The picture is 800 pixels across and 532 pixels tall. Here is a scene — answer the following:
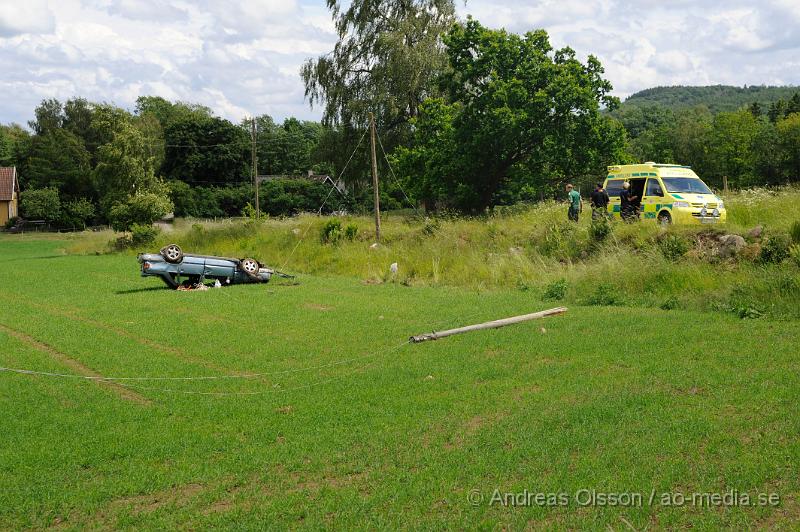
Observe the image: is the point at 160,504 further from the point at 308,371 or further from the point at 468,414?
the point at 308,371

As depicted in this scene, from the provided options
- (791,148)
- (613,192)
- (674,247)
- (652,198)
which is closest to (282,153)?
(791,148)

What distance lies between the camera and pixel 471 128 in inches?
1580

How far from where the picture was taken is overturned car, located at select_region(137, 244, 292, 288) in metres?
22.9

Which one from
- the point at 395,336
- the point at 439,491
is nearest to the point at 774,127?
the point at 395,336

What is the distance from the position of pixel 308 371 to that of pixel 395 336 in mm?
2855

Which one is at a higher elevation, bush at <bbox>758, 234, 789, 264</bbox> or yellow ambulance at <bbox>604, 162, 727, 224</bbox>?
yellow ambulance at <bbox>604, 162, 727, 224</bbox>

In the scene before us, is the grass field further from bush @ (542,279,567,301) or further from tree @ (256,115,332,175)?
tree @ (256,115,332,175)

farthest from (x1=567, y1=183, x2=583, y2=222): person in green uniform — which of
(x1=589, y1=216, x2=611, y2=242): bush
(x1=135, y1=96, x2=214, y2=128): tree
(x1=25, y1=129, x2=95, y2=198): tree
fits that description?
(x1=135, y1=96, x2=214, y2=128): tree

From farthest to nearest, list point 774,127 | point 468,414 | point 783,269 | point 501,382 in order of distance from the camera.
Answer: point 774,127 < point 783,269 < point 501,382 < point 468,414

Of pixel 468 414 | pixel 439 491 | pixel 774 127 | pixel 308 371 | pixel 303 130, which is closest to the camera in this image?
pixel 439 491

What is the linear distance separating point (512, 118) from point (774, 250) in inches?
842

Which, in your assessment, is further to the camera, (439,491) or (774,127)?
(774,127)

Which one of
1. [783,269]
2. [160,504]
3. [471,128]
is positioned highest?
[471,128]

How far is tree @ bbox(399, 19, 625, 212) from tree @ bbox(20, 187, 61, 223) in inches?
2267
